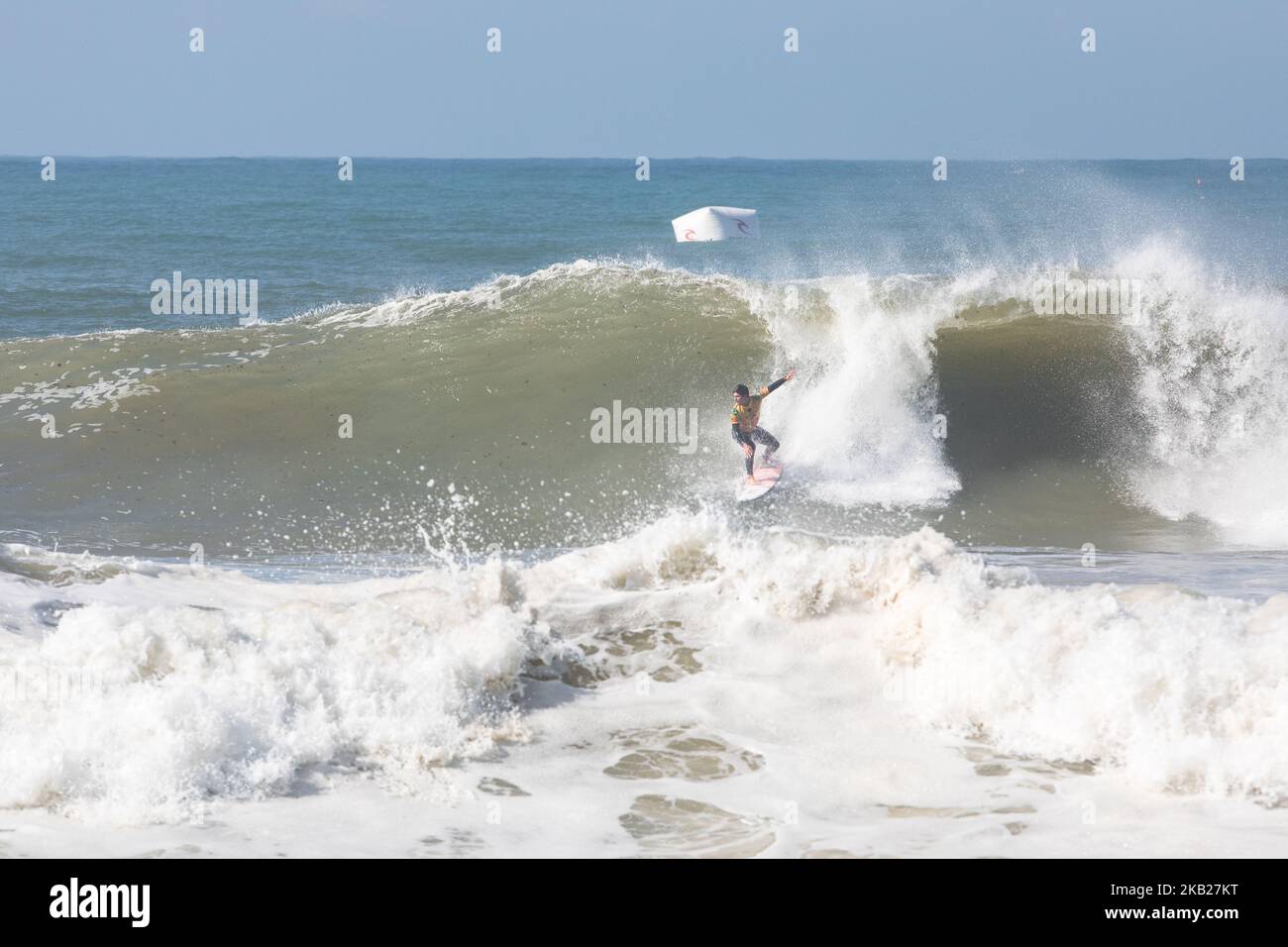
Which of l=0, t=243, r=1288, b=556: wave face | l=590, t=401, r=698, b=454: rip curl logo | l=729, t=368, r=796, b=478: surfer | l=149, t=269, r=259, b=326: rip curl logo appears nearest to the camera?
l=0, t=243, r=1288, b=556: wave face

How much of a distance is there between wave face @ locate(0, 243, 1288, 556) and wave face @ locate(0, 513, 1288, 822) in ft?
12.1

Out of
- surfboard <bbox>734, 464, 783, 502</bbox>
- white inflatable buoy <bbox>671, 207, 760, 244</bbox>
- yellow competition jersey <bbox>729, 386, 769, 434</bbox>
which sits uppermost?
white inflatable buoy <bbox>671, 207, 760, 244</bbox>

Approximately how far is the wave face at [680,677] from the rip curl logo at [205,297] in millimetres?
17007

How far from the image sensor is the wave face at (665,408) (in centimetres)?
1272

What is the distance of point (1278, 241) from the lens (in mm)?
43094

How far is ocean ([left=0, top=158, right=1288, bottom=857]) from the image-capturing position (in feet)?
20.6

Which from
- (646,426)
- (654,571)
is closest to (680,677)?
(654,571)

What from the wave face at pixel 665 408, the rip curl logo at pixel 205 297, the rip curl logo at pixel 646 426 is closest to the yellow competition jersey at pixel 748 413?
the wave face at pixel 665 408

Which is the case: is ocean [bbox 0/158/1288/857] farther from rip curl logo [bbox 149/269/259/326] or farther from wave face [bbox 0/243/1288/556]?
rip curl logo [bbox 149/269/259/326]

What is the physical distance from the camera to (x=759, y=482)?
13.2m

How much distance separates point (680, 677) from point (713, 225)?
19255 millimetres

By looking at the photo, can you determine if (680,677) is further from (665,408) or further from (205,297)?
(205,297)
